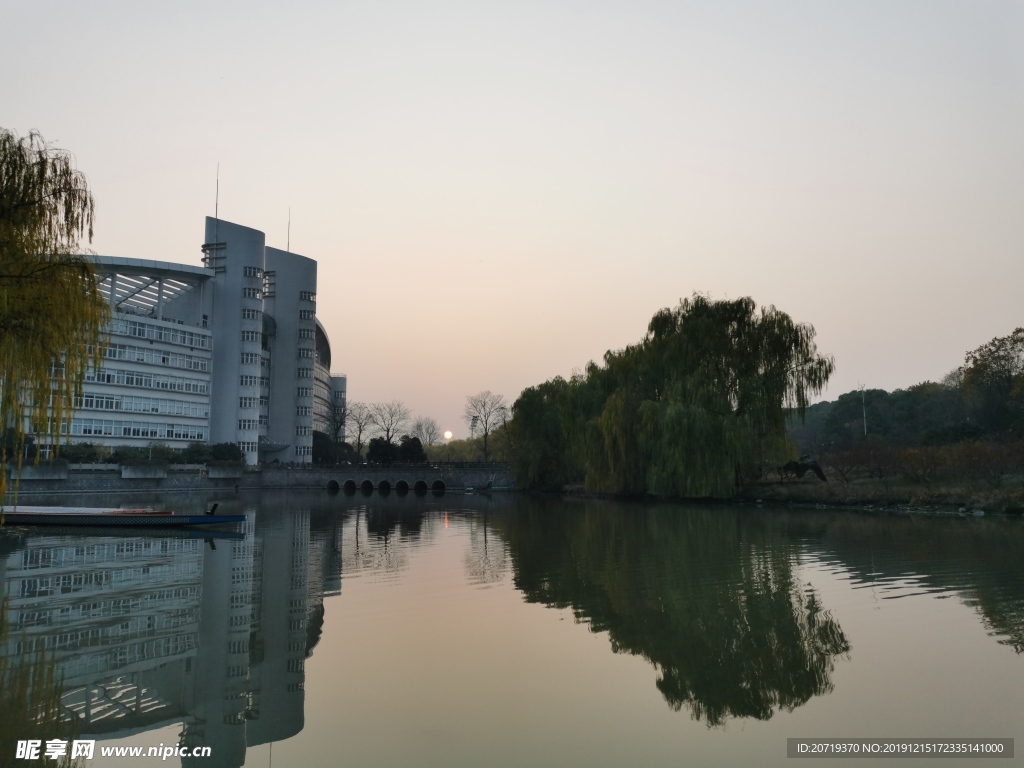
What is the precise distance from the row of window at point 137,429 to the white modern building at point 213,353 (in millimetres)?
90

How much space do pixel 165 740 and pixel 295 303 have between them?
87880 millimetres

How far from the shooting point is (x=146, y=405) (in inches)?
2933

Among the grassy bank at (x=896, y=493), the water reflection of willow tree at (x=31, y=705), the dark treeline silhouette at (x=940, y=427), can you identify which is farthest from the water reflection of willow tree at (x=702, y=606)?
the dark treeline silhouette at (x=940, y=427)

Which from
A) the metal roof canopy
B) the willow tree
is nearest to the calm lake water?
the willow tree

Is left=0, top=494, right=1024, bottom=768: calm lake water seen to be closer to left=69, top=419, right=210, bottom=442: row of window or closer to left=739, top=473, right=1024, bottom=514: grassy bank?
left=739, top=473, right=1024, bottom=514: grassy bank

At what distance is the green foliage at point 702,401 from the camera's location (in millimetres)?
41156

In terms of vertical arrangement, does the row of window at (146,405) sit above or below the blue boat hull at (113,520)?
above

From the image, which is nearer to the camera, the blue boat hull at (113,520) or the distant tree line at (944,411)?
the blue boat hull at (113,520)

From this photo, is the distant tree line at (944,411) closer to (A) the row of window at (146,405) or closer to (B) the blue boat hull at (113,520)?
(B) the blue boat hull at (113,520)

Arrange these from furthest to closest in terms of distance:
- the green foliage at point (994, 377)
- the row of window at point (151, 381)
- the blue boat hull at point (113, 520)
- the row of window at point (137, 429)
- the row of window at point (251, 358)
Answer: the row of window at point (251, 358) < the row of window at point (151, 381) < the row of window at point (137, 429) < the green foliage at point (994, 377) < the blue boat hull at point (113, 520)

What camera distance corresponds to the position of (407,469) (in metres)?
86.7

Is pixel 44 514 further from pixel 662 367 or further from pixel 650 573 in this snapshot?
pixel 662 367

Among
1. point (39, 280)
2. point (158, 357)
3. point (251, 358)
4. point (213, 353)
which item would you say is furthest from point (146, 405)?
point (39, 280)

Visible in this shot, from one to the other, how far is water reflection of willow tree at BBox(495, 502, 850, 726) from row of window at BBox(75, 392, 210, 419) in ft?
179
